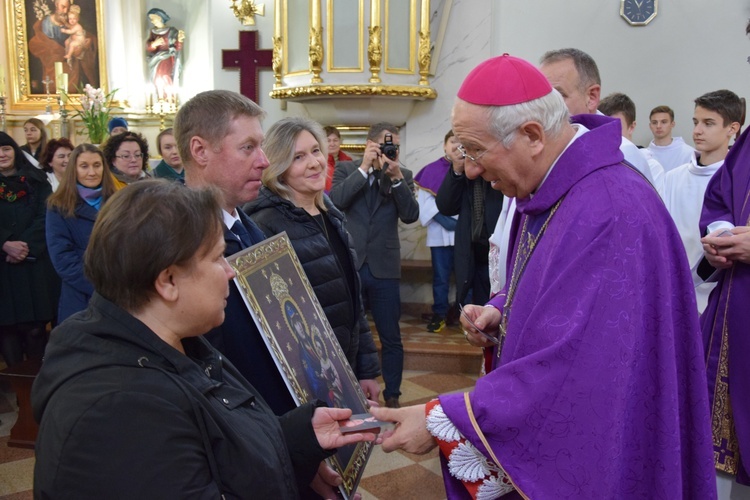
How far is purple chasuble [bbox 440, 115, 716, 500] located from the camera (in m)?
1.55

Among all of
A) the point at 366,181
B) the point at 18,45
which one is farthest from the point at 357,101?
the point at 18,45

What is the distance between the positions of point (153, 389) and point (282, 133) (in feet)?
5.16

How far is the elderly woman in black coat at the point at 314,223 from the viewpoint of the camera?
246 cm

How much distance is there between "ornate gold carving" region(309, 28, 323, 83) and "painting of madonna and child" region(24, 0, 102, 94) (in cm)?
484

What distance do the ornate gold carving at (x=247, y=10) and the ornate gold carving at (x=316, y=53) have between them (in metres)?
1.80

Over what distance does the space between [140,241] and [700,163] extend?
11.8 ft

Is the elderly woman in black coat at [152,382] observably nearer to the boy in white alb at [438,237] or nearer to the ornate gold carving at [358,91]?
the boy in white alb at [438,237]

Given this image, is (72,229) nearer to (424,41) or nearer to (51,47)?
(424,41)

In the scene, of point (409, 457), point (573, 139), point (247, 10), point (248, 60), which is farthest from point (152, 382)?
point (247, 10)

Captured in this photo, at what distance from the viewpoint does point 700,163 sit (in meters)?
3.96

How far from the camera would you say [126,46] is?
9727 mm

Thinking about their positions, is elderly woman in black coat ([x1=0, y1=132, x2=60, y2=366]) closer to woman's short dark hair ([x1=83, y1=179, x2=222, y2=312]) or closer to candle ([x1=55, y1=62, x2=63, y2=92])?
woman's short dark hair ([x1=83, y1=179, x2=222, y2=312])

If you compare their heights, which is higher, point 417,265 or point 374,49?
point 374,49

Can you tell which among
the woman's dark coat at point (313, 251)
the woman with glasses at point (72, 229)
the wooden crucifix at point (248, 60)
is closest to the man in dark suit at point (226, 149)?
the woman's dark coat at point (313, 251)
